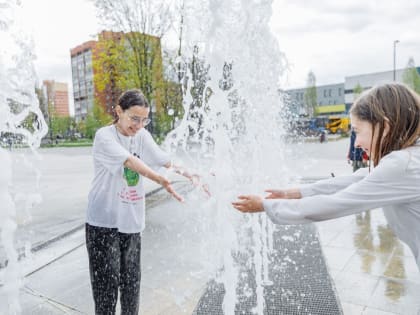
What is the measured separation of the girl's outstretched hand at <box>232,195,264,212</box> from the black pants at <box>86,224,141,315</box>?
1.02 m

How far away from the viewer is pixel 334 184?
2070 mm

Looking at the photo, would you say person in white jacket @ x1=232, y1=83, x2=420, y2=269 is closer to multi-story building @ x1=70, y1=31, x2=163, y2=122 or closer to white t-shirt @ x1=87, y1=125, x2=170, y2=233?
white t-shirt @ x1=87, y1=125, x2=170, y2=233

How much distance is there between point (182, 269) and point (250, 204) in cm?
251

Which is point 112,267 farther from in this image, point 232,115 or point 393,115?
point 232,115

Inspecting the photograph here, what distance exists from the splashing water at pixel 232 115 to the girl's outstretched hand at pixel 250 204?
1.25 m

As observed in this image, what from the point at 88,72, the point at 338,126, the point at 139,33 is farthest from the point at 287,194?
the point at 88,72

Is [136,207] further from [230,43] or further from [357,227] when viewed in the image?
[357,227]

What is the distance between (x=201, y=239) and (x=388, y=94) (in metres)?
4.12

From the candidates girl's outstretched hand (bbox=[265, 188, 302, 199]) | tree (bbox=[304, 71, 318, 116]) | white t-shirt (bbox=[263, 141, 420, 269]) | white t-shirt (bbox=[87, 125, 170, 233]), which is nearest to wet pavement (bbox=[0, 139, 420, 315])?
white t-shirt (bbox=[87, 125, 170, 233])

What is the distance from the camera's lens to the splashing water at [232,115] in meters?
3.28

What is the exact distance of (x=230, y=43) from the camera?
3.76 meters

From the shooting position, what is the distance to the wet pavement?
328cm

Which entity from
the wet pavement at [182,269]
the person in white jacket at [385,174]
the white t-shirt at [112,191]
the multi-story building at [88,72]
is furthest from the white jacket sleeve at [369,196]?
the multi-story building at [88,72]

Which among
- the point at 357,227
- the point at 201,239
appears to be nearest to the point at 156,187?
the point at 201,239
